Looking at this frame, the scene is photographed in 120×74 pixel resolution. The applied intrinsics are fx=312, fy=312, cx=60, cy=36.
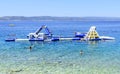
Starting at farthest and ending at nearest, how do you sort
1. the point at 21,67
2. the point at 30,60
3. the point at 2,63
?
the point at 30,60 → the point at 2,63 → the point at 21,67

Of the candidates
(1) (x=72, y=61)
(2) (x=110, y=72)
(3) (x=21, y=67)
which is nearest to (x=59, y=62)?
→ (1) (x=72, y=61)

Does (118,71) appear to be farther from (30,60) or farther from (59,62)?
(30,60)

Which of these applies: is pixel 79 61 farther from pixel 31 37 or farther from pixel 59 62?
pixel 31 37

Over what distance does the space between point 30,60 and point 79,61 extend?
519 cm

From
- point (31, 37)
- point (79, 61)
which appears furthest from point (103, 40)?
point (79, 61)

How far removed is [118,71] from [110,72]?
78 centimetres

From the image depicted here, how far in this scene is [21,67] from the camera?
28.3 m

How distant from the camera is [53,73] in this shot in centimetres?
2562

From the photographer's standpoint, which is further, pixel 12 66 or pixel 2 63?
pixel 2 63

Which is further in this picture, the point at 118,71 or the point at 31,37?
the point at 31,37

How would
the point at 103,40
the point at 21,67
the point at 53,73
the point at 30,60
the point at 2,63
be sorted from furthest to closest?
the point at 103,40
the point at 30,60
the point at 2,63
the point at 21,67
the point at 53,73

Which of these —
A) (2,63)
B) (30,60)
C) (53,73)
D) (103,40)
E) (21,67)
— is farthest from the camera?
(103,40)

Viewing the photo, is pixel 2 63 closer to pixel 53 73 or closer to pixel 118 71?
pixel 53 73

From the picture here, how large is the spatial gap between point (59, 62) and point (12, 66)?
5024 millimetres
